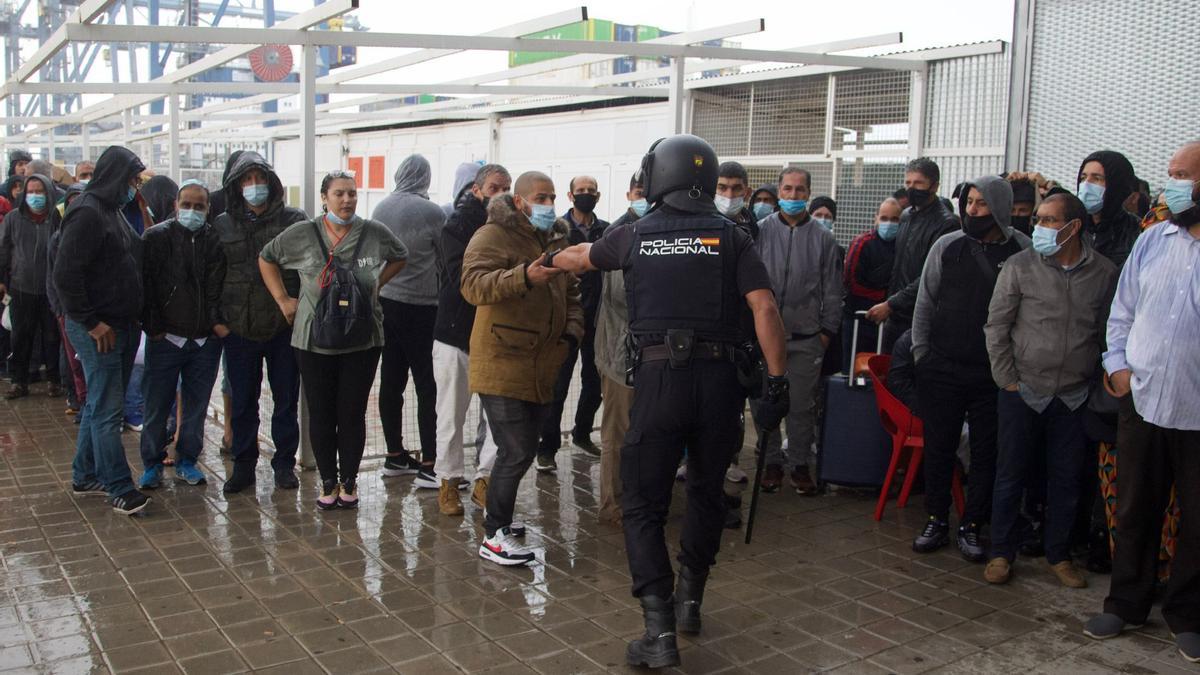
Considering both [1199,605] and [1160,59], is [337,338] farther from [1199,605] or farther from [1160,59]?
[1160,59]

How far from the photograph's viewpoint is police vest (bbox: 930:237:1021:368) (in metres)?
5.22

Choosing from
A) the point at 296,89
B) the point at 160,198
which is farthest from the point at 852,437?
the point at 296,89

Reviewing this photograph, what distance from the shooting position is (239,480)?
Answer: 6203 millimetres

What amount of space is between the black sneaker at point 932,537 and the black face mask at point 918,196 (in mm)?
2088

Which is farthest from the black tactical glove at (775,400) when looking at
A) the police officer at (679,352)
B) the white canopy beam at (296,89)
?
the white canopy beam at (296,89)

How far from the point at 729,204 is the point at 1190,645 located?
2.74m

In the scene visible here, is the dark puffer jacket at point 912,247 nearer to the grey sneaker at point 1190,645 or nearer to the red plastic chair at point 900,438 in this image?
the red plastic chair at point 900,438

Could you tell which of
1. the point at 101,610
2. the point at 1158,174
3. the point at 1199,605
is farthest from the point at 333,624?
the point at 1158,174

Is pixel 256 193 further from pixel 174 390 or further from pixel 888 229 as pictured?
pixel 888 229

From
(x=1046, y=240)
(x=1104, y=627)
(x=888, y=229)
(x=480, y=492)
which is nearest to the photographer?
(x=1104, y=627)

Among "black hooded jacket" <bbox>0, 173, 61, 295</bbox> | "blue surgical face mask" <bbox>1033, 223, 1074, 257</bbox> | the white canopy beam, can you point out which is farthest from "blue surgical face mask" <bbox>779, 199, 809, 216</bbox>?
"black hooded jacket" <bbox>0, 173, 61, 295</bbox>

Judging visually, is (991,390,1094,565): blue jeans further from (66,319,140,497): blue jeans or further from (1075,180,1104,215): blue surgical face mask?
(66,319,140,497): blue jeans

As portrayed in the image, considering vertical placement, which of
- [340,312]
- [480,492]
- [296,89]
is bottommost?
[480,492]

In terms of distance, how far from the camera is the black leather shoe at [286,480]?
20.6 ft
